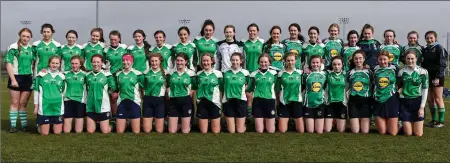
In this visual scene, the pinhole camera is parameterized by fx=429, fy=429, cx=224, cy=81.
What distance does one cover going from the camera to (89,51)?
23.2 ft

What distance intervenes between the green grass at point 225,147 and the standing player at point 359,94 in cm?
27

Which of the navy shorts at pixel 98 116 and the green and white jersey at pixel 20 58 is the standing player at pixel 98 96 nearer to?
the navy shorts at pixel 98 116

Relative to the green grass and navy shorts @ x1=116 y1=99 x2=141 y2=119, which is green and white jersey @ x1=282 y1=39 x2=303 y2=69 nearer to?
the green grass

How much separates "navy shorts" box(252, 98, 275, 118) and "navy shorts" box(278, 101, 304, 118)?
0.47 feet

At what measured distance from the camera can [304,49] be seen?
23.8ft

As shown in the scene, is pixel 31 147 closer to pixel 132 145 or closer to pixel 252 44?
pixel 132 145

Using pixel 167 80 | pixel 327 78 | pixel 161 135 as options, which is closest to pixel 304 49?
pixel 327 78

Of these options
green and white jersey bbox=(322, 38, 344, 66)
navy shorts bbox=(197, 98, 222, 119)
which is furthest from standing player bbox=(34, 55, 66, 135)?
green and white jersey bbox=(322, 38, 344, 66)

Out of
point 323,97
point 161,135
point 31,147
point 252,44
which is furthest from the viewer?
point 252,44

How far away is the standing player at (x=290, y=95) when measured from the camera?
6555 mm

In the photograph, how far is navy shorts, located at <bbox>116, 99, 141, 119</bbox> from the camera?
6.49 m

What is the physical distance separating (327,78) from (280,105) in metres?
0.84

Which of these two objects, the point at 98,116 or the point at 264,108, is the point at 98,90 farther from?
the point at 264,108

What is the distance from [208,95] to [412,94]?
3.05 meters
